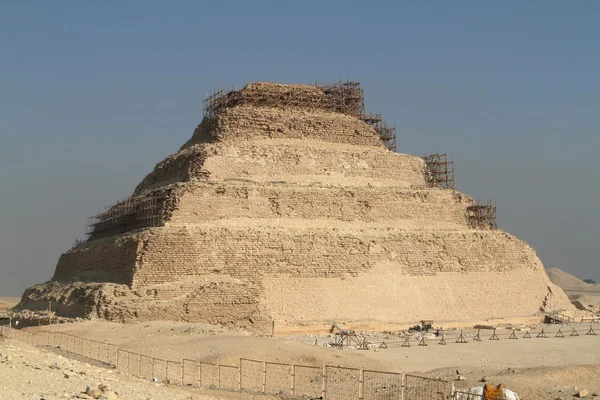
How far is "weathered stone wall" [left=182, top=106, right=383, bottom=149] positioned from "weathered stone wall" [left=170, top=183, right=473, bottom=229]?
442cm

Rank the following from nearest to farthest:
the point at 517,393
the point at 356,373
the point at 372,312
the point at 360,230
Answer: the point at 517,393 < the point at 356,373 < the point at 372,312 < the point at 360,230

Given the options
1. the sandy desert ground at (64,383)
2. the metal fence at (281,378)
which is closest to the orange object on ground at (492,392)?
the metal fence at (281,378)

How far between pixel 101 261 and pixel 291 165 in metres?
9.38

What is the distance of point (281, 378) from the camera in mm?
20469

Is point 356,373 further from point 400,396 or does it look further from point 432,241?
point 432,241

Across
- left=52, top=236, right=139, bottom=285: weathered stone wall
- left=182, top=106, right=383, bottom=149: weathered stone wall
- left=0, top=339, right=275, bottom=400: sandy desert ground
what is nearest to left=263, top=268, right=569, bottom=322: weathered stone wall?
left=52, top=236, right=139, bottom=285: weathered stone wall

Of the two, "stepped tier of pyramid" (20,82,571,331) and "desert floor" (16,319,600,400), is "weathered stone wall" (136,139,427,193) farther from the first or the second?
"desert floor" (16,319,600,400)

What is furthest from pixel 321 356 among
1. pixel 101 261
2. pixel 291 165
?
pixel 291 165

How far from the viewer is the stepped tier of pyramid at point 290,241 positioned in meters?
30.7

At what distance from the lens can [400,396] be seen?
55.7 ft

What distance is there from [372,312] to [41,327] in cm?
1253

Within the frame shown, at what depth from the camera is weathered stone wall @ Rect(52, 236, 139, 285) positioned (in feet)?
104

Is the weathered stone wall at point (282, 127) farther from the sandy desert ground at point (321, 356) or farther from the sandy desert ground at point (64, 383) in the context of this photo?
the sandy desert ground at point (64, 383)

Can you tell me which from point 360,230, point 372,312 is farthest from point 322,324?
point 360,230
